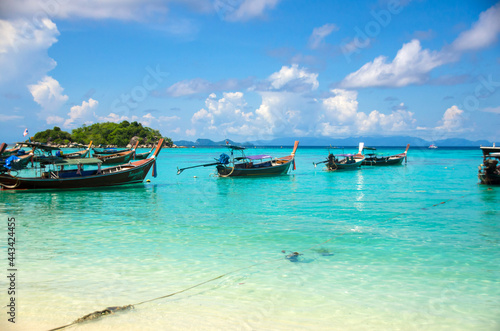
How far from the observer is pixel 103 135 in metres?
150

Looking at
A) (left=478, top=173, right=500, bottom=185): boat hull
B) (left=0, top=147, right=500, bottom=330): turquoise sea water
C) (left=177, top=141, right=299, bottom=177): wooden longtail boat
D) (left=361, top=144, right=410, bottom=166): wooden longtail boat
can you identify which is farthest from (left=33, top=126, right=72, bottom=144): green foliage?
(left=478, top=173, right=500, bottom=185): boat hull

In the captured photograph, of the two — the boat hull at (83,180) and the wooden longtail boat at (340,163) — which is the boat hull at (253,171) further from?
the boat hull at (83,180)

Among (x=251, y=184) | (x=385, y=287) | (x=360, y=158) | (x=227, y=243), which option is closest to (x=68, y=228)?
(x=227, y=243)

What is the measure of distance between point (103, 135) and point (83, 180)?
5391 inches

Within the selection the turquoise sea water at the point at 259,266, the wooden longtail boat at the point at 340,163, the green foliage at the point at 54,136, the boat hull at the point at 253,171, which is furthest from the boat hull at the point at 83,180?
the green foliage at the point at 54,136

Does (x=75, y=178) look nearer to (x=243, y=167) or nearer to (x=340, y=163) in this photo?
(x=243, y=167)

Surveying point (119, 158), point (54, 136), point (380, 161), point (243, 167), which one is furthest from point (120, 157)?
point (54, 136)

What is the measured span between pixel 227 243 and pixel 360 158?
37.4 m

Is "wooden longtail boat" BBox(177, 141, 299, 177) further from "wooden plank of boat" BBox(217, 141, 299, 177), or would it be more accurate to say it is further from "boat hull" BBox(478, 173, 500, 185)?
"boat hull" BBox(478, 173, 500, 185)

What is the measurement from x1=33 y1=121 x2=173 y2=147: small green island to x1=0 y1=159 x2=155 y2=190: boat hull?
122910 millimetres

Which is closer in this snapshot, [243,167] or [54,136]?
[243,167]

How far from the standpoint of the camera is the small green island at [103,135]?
141375mm

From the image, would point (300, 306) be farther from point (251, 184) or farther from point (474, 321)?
point (251, 184)

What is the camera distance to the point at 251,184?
27.2m
